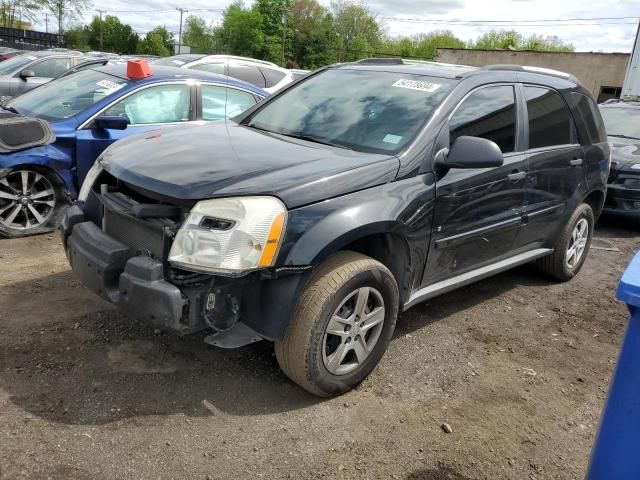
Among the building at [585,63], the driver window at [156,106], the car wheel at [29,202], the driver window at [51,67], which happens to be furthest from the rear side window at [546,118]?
the building at [585,63]

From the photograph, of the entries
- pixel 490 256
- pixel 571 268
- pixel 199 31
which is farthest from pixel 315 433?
pixel 199 31

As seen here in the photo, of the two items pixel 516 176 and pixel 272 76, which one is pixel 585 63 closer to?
pixel 272 76

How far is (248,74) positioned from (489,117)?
7.12 metres

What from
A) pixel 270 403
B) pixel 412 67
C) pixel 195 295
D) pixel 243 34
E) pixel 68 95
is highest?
pixel 243 34

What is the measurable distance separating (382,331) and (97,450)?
159 centimetres

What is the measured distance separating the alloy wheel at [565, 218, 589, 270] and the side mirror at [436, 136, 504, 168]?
2213 mm

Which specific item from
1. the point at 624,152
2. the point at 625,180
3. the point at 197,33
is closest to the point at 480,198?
the point at 625,180

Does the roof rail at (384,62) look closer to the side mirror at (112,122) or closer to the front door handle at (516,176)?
the front door handle at (516,176)

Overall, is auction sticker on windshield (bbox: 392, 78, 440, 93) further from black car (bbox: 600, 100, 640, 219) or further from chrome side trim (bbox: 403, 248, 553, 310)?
black car (bbox: 600, 100, 640, 219)

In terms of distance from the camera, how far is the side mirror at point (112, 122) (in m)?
5.05

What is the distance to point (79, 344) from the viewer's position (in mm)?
3385

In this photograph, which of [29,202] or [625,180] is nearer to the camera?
[29,202]

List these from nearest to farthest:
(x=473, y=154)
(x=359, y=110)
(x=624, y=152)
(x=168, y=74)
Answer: (x=473, y=154)
(x=359, y=110)
(x=168, y=74)
(x=624, y=152)

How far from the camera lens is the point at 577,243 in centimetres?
527
